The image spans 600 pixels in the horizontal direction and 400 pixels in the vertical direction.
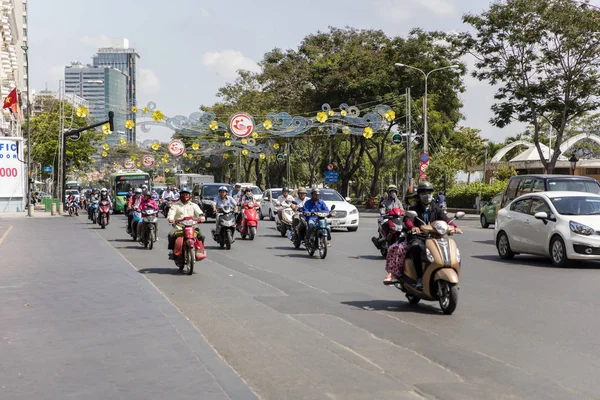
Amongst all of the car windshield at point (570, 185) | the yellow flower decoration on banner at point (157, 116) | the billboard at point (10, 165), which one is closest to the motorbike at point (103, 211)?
the yellow flower decoration on banner at point (157, 116)

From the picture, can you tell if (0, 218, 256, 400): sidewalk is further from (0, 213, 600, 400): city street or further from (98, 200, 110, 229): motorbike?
(98, 200, 110, 229): motorbike

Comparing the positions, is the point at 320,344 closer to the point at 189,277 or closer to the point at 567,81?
the point at 189,277

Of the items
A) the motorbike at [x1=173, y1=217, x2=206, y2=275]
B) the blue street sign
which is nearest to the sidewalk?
the motorbike at [x1=173, y1=217, x2=206, y2=275]

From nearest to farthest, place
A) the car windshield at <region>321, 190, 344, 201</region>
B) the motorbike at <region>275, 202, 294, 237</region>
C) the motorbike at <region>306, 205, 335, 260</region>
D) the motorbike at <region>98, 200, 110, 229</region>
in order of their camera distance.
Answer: the motorbike at <region>306, 205, 335, 260</region> < the motorbike at <region>275, 202, 294, 237</region> < the car windshield at <region>321, 190, 344, 201</region> < the motorbike at <region>98, 200, 110, 229</region>

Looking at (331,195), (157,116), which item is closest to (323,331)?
(331,195)

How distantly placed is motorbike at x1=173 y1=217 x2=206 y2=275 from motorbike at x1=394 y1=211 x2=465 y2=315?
5455 mm

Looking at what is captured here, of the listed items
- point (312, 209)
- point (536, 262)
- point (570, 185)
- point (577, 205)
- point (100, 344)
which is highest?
point (570, 185)

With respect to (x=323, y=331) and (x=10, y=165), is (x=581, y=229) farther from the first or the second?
(x=10, y=165)

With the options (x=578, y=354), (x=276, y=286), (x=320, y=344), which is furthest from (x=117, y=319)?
(x=578, y=354)

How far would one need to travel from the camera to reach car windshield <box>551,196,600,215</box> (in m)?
17.0

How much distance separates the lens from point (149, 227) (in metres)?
21.7

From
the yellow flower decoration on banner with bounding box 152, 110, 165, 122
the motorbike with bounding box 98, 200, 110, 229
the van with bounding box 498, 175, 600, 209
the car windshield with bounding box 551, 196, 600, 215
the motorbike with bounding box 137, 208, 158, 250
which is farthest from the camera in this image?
the yellow flower decoration on banner with bounding box 152, 110, 165, 122

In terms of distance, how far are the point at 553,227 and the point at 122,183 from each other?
40.0 metres

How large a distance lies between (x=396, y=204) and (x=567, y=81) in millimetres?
24648
